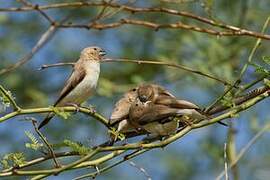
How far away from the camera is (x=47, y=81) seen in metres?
11.9

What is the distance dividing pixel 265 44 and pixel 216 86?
1.40 metres

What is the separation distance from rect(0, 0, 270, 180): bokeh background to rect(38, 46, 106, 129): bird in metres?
0.57

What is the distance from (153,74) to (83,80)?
430cm

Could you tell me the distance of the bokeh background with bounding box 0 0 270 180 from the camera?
26.3ft

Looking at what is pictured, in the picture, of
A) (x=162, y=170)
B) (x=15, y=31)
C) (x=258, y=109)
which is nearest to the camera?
(x=258, y=109)

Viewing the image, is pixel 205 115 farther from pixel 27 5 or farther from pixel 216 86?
pixel 216 86

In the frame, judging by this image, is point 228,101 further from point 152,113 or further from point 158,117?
point 152,113

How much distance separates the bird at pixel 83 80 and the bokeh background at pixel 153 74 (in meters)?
0.57

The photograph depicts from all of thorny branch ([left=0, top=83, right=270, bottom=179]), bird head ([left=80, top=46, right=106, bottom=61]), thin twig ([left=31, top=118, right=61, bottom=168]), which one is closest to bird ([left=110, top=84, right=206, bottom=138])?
thorny branch ([left=0, top=83, right=270, bottom=179])

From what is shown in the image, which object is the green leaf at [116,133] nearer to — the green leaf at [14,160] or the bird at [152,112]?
the bird at [152,112]

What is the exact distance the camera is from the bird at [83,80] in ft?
20.0

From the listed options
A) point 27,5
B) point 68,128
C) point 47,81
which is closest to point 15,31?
point 47,81

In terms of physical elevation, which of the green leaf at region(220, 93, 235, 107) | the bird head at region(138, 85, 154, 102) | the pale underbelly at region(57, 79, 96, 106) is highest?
the pale underbelly at region(57, 79, 96, 106)

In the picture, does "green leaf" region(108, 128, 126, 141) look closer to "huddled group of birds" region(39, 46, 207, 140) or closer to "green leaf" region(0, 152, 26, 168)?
"huddled group of birds" region(39, 46, 207, 140)
